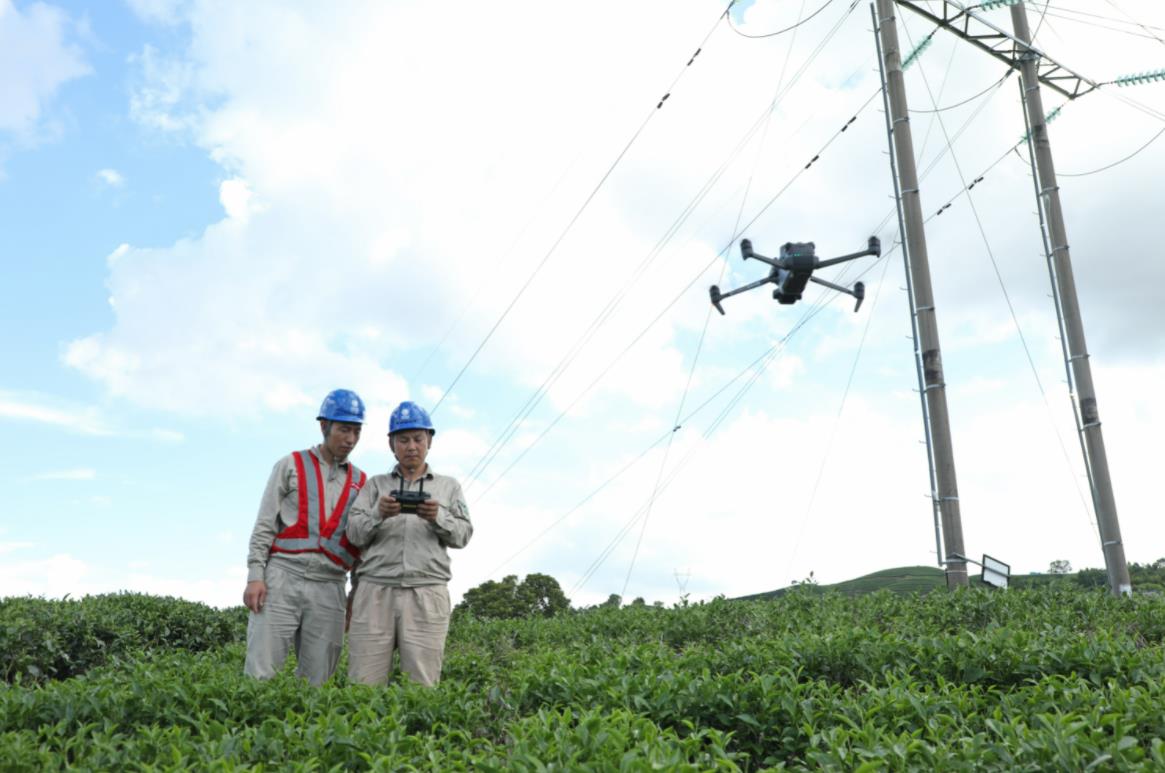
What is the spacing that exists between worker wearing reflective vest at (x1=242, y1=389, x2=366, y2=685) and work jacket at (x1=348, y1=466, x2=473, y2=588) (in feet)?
0.75

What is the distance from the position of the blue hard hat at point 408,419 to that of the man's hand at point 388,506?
0.58m

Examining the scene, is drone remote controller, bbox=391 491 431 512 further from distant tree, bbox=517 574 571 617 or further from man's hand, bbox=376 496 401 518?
distant tree, bbox=517 574 571 617

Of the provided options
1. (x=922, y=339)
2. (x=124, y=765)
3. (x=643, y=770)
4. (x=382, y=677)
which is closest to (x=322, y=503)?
(x=382, y=677)

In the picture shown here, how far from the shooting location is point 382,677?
648cm

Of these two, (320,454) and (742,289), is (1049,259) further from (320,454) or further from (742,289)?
(320,454)

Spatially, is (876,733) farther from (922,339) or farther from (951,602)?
(922,339)

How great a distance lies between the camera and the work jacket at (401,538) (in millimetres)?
6461

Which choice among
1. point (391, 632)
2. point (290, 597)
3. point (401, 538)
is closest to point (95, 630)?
point (290, 597)

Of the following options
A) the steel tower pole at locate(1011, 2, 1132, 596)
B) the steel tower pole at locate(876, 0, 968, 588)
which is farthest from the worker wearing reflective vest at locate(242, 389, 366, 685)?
the steel tower pole at locate(1011, 2, 1132, 596)

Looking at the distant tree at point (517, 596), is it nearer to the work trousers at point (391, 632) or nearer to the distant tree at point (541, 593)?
the distant tree at point (541, 593)

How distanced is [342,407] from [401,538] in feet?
3.52

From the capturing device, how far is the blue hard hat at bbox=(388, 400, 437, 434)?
6.69 meters

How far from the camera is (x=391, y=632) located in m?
6.46

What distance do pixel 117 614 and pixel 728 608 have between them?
8246 mm
